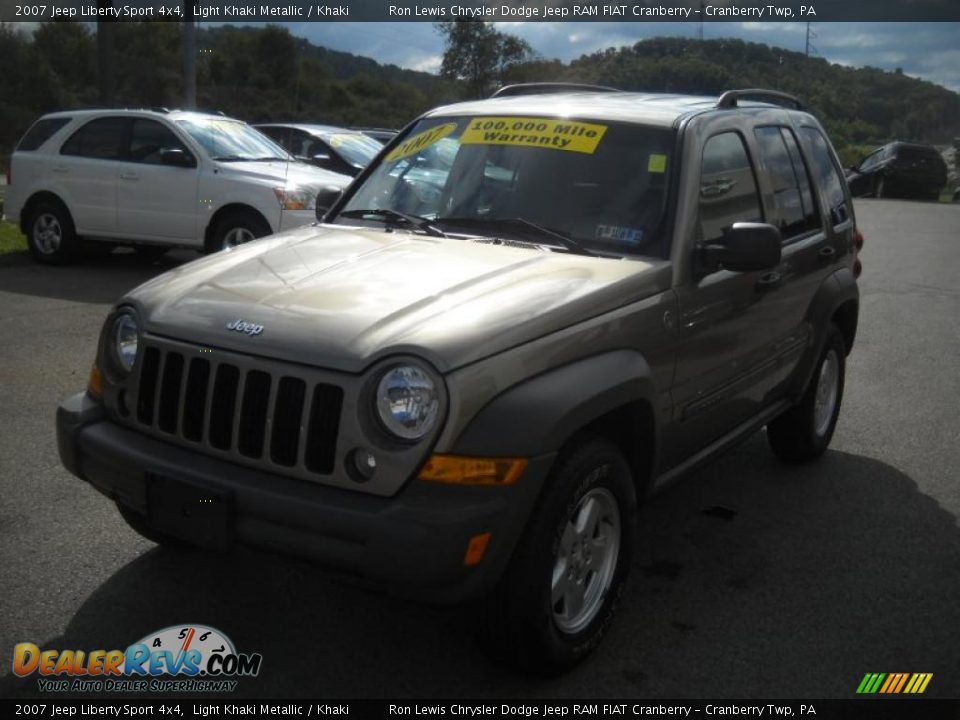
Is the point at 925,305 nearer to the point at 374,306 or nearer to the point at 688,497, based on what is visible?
the point at 688,497

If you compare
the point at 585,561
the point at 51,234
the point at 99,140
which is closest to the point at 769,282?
the point at 585,561

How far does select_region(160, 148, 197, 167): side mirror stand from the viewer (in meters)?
11.2

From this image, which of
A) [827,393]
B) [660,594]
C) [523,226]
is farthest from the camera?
[827,393]

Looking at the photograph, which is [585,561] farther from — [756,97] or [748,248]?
[756,97]

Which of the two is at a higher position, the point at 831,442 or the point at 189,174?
the point at 189,174

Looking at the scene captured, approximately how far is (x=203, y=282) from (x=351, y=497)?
116 cm

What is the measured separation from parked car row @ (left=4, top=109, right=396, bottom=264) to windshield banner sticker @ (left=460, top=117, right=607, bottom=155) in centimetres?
618

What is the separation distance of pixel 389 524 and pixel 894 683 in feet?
6.01

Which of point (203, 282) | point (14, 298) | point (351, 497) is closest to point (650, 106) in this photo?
point (203, 282)

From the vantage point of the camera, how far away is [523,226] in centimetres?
425

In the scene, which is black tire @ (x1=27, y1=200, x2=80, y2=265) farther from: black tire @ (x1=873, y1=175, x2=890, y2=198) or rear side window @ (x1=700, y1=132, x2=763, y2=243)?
black tire @ (x1=873, y1=175, x2=890, y2=198)

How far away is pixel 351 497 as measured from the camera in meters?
3.07

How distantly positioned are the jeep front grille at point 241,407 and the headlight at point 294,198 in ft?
24.2

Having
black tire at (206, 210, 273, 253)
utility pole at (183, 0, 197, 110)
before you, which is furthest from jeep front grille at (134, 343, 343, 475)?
utility pole at (183, 0, 197, 110)
